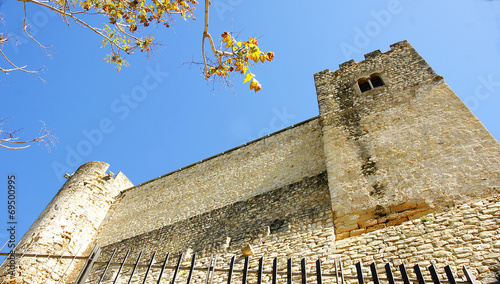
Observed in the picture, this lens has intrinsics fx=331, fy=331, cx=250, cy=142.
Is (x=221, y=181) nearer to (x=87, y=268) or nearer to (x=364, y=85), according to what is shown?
(x=364, y=85)

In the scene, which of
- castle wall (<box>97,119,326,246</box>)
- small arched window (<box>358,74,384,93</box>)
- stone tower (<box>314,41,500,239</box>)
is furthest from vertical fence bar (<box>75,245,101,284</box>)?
small arched window (<box>358,74,384,93</box>)

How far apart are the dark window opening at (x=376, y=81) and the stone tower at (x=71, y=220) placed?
10167mm

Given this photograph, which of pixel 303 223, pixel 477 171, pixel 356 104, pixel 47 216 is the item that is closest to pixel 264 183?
pixel 303 223

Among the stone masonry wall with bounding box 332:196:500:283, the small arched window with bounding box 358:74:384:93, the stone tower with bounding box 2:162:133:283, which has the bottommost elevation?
the stone masonry wall with bounding box 332:196:500:283

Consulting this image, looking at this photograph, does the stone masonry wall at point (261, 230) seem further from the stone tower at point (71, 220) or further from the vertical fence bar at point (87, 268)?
the vertical fence bar at point (87, 268)

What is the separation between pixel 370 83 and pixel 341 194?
179 inches

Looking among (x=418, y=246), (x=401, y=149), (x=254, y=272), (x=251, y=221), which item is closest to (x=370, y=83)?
(x=401, y=149)

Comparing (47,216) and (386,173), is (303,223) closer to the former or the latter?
(386,173)

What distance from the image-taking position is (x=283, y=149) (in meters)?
10.8

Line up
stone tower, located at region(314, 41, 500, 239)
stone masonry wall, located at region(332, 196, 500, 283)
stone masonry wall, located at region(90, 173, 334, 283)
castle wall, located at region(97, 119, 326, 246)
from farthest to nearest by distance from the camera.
→ castle wall, located at region(97, 119, 326, 246) < stone masonry wall, located at region(90, 173, 334, 283) < stone tower, located at region(314, 41, 500, 239) < stone masonry wall, located at region(332, 196, 500, 283)

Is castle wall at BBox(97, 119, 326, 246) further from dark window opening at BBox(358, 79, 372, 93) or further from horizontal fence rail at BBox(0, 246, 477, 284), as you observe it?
horizontal fence rail at BBox(0, 246, 477, 284)

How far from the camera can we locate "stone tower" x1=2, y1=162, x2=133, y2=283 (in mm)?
10242

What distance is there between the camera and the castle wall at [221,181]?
32.3 ft

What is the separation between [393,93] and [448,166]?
3.19 meters
